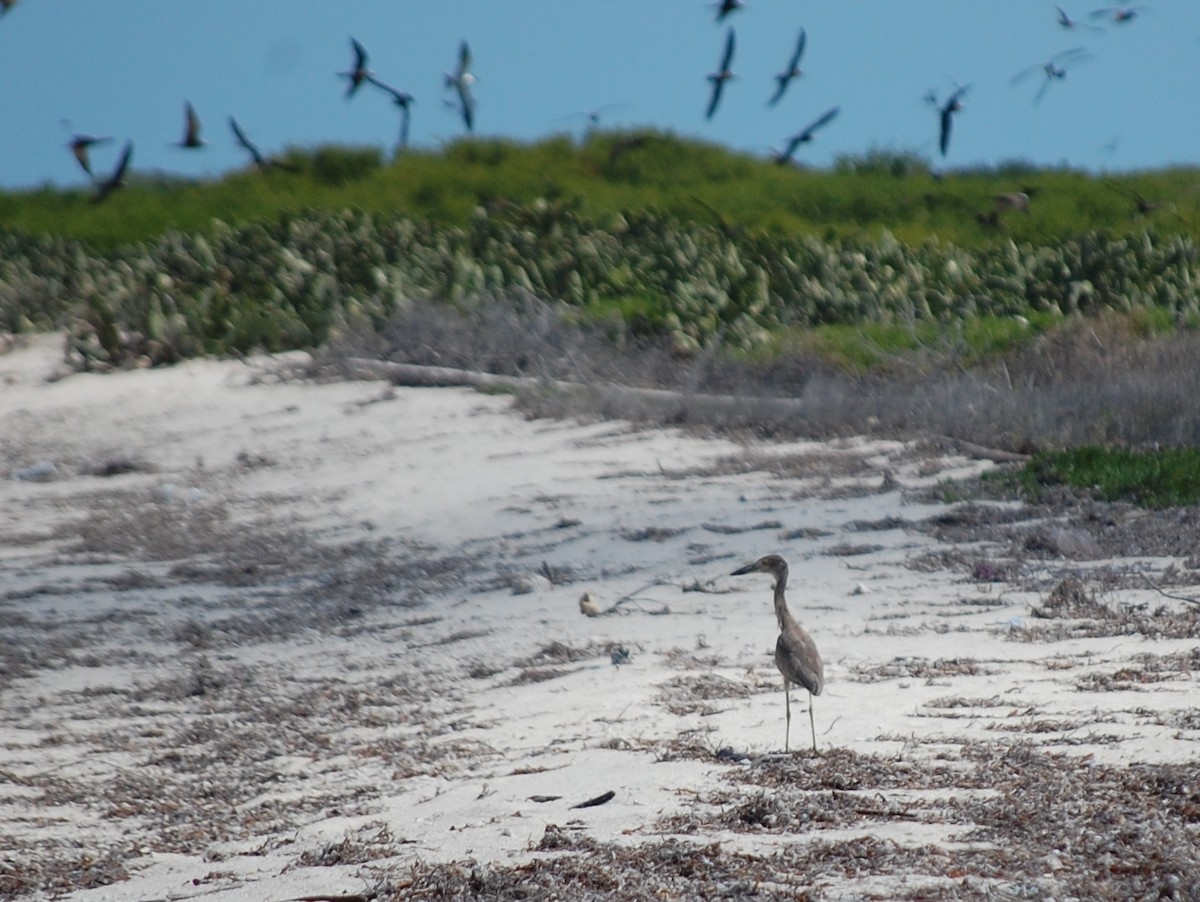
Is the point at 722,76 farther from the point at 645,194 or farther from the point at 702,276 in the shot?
the point at 645,194

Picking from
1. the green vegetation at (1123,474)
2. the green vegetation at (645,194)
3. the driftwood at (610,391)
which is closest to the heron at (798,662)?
the green vegetation at (1123,474)

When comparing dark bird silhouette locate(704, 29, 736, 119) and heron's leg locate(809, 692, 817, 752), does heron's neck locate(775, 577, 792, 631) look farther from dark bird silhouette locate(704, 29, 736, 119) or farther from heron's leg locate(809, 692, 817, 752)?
dark bird silhouette locate(704, 29, 736, 119)

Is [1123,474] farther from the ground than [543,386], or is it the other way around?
[543,386]

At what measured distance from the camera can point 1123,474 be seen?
8.16 meters

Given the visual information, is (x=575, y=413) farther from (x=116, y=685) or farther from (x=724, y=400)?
(x=116, y=685)

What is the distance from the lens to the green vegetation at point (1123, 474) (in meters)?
7.88

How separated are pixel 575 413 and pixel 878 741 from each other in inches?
277

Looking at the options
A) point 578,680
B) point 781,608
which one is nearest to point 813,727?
point 781,608

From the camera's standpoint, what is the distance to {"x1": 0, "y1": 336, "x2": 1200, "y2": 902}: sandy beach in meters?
3.68

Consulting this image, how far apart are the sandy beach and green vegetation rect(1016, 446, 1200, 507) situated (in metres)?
0.56

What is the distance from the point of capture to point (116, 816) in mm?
4516

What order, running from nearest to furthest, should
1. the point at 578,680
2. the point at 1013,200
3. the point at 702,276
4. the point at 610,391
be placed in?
the point at 578,680 < the point at 610,391 < the point at 702,276 < the point at 1013,200

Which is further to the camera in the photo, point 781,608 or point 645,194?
point 645,194

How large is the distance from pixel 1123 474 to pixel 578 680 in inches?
162
